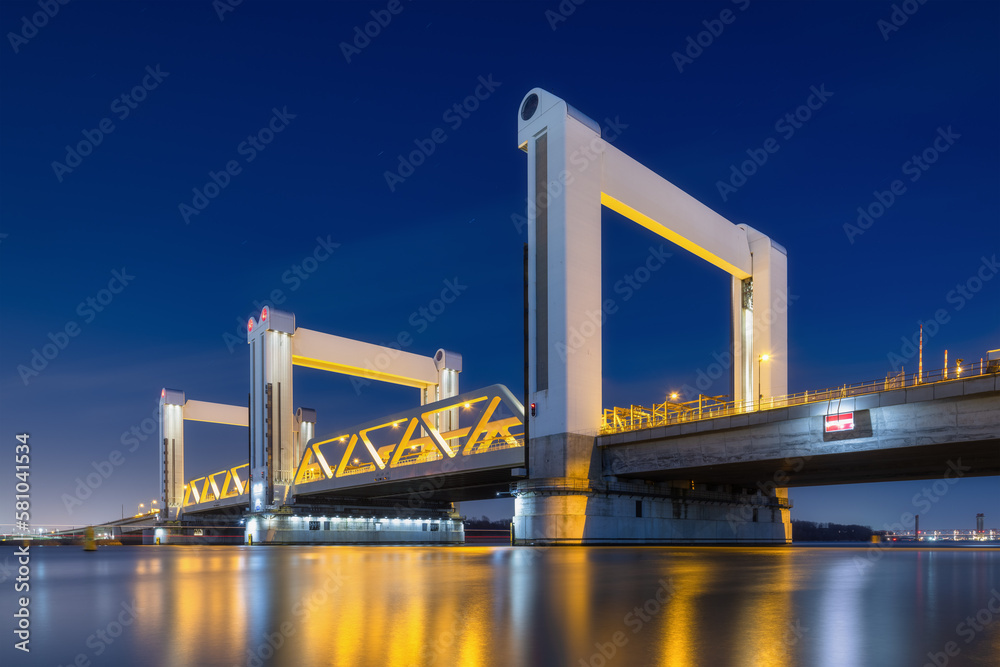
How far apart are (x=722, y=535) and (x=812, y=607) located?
144 feet

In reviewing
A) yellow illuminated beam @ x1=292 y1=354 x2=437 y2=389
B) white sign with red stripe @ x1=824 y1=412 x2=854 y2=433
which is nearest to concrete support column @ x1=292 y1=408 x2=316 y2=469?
yellow illuminated beam @ x1=292 y1=354 x2=437 y2=389

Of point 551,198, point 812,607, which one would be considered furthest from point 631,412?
point 812,607

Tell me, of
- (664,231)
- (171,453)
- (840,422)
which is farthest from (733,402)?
(171,453)

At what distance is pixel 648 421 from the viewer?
164ft

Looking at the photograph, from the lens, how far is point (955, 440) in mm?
31219

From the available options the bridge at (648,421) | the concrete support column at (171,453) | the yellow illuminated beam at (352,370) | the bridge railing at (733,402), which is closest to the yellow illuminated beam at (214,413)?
the concrete support column at (171,453)

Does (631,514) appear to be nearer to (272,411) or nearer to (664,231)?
(664,231)

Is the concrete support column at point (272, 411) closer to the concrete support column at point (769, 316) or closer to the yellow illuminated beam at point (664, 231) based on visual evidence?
the yellow illuminated beam at point (664, 231)

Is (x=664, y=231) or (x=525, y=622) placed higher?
(x=664, y=231)

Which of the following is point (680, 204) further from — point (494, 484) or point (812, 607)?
point (812, 607)

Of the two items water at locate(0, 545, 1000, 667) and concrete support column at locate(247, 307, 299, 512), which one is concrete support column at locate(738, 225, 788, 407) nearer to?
water at locate(0, 545, 1000, 667)

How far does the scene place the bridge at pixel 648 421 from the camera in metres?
34.3

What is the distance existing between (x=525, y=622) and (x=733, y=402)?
3030 centimetres

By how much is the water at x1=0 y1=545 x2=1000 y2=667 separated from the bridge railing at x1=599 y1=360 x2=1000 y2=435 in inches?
686
